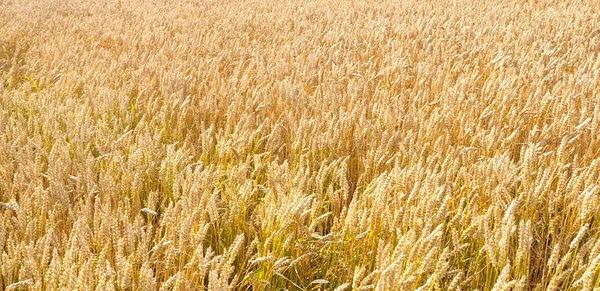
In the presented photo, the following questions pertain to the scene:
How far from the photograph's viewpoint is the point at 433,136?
6.70ft

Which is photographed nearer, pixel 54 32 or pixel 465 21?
pixel 465 21

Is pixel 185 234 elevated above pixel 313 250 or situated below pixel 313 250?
above

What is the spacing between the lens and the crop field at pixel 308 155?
3.97 ft

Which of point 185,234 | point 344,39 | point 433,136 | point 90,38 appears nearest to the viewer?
point 185,234

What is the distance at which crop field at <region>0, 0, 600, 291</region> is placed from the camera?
1.21m

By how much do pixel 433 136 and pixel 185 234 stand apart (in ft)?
4.01

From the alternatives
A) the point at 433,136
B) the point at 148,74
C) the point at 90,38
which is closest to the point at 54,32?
the point at 90,38

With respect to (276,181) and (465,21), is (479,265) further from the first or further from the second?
(465,21)

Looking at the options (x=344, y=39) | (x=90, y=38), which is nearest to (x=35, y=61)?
(x=90, y=38)

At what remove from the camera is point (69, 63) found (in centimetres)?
379

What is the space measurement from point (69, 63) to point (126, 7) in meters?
4.35

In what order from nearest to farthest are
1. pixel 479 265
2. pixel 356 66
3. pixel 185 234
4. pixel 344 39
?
pixel 185 234 → pixel 479 265 → pixel 356 66 → pixel 344 39

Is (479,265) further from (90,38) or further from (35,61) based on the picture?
(90,38)

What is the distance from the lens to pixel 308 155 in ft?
6.55
